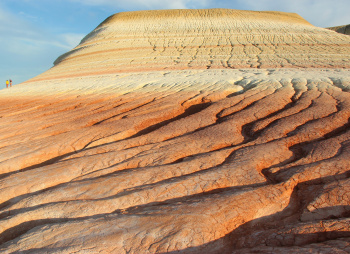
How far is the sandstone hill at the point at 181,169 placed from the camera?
214 centimetres

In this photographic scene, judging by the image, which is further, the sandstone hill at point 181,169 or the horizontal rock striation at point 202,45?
the horizontal rock striation at point 202,45

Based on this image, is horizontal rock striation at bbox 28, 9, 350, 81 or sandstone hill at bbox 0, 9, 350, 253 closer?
sandstone hill at bbox 0, 9, 350, 253

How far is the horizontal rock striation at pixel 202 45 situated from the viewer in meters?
11.2

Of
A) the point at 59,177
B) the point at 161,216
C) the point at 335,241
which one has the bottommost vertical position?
the point at 335,241

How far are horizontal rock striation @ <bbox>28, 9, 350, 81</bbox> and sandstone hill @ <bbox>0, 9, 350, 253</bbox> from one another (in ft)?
15.2

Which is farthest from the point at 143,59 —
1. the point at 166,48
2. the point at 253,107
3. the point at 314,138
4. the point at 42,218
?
the point at 42,218

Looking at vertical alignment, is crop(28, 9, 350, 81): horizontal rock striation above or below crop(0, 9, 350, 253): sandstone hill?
above

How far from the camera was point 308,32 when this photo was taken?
16.4 m

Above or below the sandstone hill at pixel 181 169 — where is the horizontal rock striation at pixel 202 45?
above

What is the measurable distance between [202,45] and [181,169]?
504 inches

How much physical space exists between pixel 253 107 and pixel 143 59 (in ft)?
29.2

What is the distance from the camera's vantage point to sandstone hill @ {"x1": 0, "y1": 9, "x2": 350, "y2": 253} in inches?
84.4

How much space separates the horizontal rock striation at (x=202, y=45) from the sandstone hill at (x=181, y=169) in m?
4.64

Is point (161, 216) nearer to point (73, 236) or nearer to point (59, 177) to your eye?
point (73, 236)
